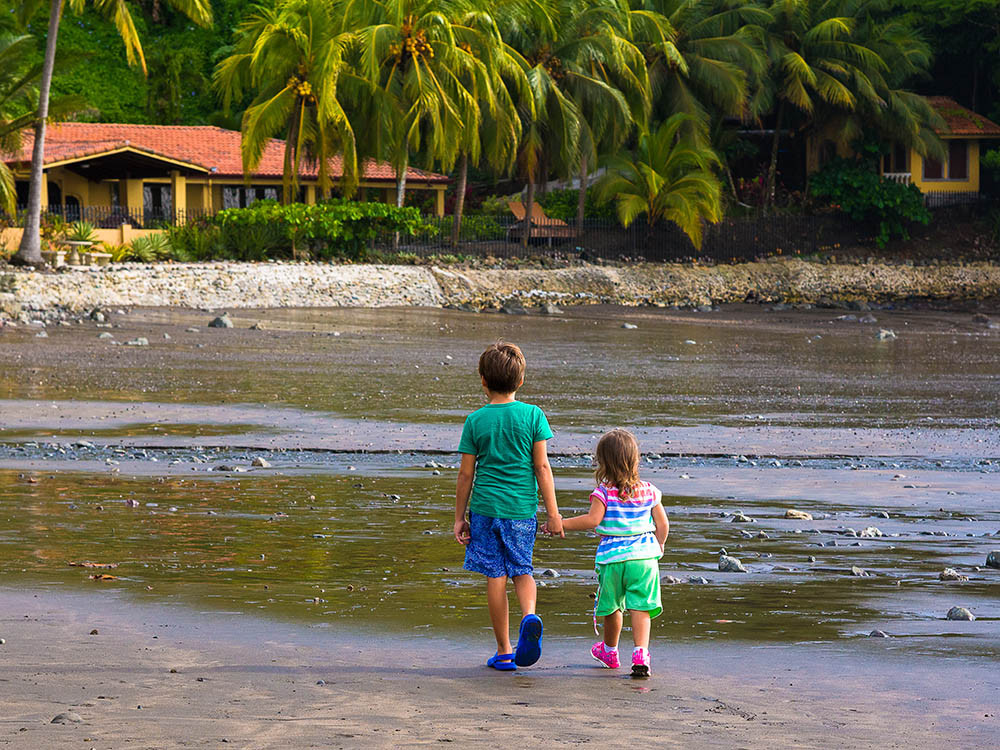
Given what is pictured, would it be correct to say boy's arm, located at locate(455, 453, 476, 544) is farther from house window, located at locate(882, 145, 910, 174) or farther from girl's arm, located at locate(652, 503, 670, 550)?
house window, located at locate(882, 145, 910, 174)

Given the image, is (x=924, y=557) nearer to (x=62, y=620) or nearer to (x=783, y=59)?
(x=62, y=620)

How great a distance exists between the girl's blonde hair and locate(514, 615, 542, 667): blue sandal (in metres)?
0.58

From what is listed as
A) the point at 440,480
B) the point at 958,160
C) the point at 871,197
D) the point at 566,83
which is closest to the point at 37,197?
the point at 566,83

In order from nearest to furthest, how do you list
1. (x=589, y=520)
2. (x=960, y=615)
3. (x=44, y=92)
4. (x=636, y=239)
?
(x=589, y=520)
(x=960, y=615)
(x=44, y=92)
(x=636, y=239)

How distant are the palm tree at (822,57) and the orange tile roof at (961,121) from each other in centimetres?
482

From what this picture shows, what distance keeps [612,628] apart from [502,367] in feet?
3.37

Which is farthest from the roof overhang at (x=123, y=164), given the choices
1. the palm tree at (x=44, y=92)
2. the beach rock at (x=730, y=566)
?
the beach rock at (x=730, y=566)

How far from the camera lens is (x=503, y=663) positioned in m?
4.96

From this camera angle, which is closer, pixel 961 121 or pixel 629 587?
pixel 629 587

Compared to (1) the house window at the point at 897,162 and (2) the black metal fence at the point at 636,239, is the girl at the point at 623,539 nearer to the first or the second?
(2) the black metal fence at the point at 636,239

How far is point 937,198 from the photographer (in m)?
52.4

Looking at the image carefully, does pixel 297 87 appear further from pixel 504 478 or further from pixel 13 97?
pixel 504 478

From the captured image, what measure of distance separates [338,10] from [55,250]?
12.1m

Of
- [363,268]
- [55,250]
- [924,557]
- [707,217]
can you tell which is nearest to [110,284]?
[55,250]
